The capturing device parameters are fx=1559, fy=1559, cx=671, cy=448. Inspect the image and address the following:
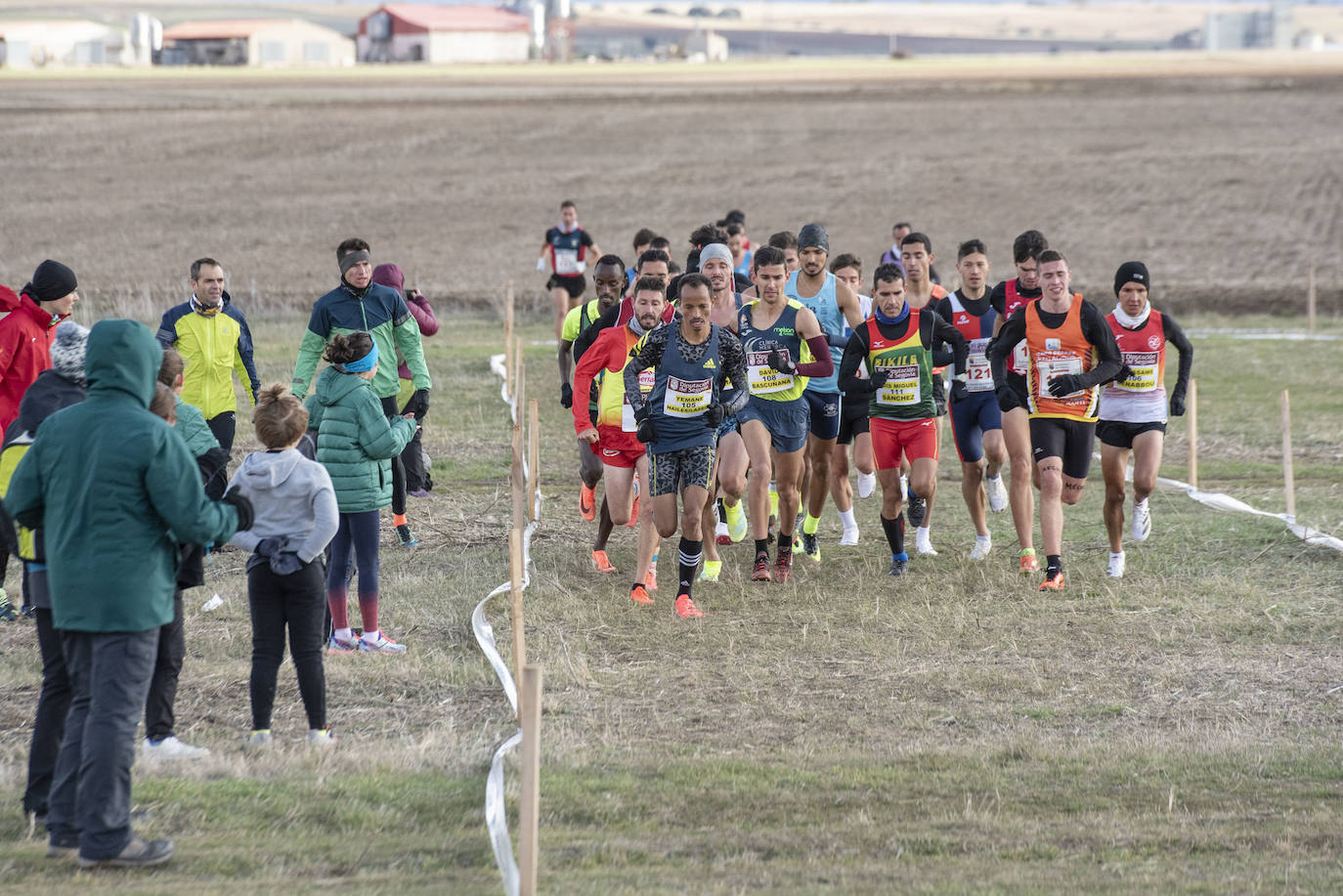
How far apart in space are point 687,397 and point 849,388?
1.37 metres

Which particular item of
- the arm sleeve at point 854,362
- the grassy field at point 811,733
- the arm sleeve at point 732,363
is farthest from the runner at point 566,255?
the arm sleeve at point 732,363

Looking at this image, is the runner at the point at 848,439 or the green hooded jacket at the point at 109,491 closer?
the green hooded jacket at the point at 109,491

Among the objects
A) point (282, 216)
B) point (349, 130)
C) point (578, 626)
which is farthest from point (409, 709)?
point (349, 130)

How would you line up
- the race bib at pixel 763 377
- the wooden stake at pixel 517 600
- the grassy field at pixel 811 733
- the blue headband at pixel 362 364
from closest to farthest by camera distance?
the grassy field at pixel 811 733 < the wooden stake at pixel 517 600 < the blue headband at pixel 362 364 < the race bib at pixel 763 377

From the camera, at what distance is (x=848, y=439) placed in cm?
1107

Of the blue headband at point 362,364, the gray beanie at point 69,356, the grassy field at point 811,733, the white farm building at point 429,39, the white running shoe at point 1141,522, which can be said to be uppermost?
the white farm building at point 429,39

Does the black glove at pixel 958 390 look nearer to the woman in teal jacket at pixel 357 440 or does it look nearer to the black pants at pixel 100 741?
the woman in teal jacket at pixel 357 440

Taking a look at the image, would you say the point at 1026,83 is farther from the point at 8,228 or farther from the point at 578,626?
the point at 578,626

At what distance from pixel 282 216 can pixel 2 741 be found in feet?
110

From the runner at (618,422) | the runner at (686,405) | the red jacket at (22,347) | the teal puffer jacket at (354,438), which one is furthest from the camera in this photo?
the runner at (618,422)

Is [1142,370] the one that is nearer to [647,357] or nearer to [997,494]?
[997,494]

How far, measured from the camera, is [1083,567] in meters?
10.3

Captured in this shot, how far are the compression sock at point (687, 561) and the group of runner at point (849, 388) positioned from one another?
0.01 m

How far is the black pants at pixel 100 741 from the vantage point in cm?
523
